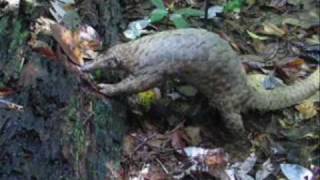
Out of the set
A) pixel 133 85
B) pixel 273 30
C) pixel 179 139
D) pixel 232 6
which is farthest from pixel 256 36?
pixel 133 85

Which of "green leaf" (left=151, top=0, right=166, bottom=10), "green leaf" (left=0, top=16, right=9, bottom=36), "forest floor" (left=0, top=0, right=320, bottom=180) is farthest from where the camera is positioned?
"green leaf" (left=151, top=0, right=166, bottom=10)

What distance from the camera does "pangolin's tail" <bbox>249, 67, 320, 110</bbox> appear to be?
3.84m

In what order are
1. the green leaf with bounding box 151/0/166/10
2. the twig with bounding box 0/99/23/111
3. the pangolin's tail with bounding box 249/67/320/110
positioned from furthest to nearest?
the green leaf with bounding box 151/0/166/10, the pangolin's tail with bounding box 249/67/320/110, the twig with bounding box 0/99/23/111

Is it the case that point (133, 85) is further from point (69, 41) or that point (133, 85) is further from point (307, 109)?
point (307, 109)

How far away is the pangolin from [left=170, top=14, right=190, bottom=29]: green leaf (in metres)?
0.64

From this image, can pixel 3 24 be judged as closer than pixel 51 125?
No

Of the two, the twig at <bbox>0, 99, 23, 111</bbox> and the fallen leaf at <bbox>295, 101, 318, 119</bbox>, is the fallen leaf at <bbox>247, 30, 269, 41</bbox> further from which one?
the twig at <bbox>0, 99, 23, 111</bbox>

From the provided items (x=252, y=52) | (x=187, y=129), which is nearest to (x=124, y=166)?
(x=187, y=129)

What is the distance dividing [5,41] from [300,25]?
2324 mm

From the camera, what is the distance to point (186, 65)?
3457 mm

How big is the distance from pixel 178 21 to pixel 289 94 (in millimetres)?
891

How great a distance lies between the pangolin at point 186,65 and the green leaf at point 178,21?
0.64 metres

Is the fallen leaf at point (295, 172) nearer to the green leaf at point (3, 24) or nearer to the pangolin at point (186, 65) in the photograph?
the pangolin at point (186, 65)

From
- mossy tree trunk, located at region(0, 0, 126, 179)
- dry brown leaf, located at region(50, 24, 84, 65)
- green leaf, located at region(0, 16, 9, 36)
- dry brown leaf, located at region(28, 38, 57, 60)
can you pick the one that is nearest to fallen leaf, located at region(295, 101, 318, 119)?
mossy tree trunk, located at region(0, 0, 126, 179)
